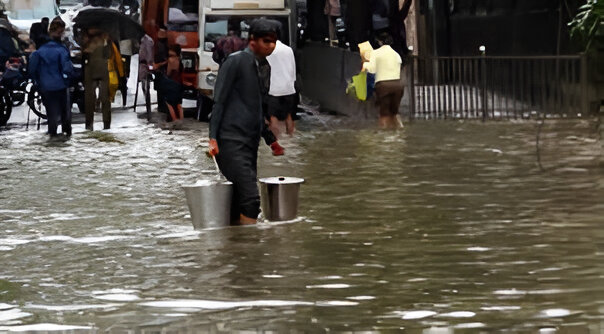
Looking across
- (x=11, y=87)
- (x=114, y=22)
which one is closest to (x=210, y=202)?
(x=11, y=87)

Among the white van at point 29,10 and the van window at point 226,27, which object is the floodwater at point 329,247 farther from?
the white van at point 29,10

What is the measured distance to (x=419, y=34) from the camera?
130 ft

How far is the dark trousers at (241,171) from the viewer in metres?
14.0

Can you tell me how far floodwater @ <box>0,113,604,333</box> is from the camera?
9.91 meters

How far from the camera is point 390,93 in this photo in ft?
85.9

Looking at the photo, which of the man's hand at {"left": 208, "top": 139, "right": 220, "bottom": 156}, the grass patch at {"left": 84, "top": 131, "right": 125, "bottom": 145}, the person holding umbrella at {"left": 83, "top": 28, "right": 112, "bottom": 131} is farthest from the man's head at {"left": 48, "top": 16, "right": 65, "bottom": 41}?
the man's hand at {"left": 208, "top": 139, "right": 220, "bottom": 156}

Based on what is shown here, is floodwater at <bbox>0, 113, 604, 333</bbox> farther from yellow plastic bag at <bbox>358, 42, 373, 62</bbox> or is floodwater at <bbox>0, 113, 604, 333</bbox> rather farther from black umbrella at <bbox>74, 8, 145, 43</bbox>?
black umbrella at <bbox>74, 8, 145, 43</bbox>

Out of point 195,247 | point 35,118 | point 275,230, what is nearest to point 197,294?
point 195,247

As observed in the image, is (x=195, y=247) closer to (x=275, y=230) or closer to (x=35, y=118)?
(x=275, y=230)

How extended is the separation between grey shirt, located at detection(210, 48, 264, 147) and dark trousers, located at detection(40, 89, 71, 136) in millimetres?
12925

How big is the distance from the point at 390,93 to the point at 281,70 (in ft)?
7.39

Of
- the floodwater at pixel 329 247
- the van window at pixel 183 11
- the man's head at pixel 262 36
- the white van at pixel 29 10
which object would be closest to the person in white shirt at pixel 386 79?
the floodwater at pixel 329 247

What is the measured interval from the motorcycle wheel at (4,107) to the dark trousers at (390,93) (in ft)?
23.3

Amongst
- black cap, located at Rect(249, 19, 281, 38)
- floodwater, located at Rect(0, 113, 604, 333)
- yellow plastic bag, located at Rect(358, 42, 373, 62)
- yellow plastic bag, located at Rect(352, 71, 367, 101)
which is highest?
black cap, located at Rect(249, 19, 281, 38)
